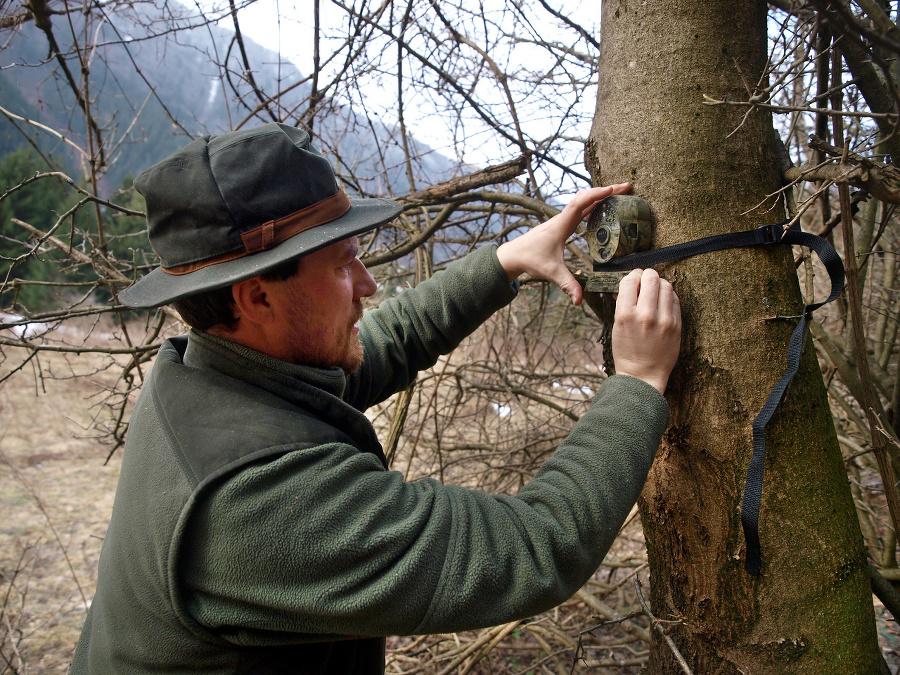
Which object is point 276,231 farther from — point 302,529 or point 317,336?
point 302,529

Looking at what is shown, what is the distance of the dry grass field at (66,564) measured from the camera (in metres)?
3.26

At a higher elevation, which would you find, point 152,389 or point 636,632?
point 152,389

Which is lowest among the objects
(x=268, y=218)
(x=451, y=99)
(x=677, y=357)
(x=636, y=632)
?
(x=636, y=632)

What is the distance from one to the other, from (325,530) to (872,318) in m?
3.85

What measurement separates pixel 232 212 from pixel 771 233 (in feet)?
3.88

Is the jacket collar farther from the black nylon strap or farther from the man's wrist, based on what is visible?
the black nylon strap

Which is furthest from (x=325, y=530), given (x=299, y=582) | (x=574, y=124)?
(x=574, y=124)

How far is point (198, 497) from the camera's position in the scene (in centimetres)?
104

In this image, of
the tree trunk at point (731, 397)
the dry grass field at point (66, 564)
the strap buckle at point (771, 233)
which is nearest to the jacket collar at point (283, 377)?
the tree trunk at point (731, 397)

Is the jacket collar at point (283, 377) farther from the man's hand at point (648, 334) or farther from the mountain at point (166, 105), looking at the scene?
the mountain at point (166, 105)

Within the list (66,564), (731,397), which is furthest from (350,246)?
Result: (66,564)

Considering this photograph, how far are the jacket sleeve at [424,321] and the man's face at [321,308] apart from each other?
14.7 inches

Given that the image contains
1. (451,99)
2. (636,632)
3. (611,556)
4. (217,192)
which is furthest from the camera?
(611,556)

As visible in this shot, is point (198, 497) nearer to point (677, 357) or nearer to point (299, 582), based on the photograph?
point (299, 582)
